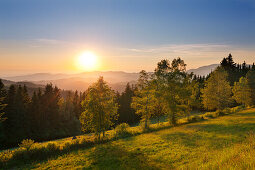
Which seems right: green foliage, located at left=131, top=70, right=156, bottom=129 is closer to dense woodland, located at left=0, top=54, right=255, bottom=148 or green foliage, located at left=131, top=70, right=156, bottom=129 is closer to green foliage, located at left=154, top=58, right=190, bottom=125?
dense woodland, located at left=0, top=54, right=255, bottom=148

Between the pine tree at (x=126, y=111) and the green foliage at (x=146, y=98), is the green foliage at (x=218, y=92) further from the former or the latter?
the pine tree at (x=126, y=111)

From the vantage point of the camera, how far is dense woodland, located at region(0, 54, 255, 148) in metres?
23.6

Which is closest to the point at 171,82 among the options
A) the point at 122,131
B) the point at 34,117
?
the point at 122,131

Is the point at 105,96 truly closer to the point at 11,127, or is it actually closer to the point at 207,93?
the point at 207,93

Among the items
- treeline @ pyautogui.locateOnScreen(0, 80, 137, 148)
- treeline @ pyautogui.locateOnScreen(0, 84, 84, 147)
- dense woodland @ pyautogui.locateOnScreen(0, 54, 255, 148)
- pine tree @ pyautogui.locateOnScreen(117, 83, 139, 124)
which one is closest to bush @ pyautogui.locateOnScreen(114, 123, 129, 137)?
dense woodland @ pyautogui.locateOnScreen(0, 54, 255, 148)

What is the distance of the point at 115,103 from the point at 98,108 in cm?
334

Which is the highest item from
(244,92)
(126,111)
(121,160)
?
(244,92)

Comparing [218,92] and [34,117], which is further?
[34,117]

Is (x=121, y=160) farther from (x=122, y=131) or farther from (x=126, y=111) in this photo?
(x=126, y=111)

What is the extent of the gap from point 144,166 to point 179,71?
23700 mm

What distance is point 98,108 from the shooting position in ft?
74.6

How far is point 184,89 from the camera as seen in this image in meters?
31.5

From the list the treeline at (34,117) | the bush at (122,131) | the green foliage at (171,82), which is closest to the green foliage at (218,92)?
→ the green foliage at (171,82)

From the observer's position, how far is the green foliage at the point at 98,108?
22.5 meters
